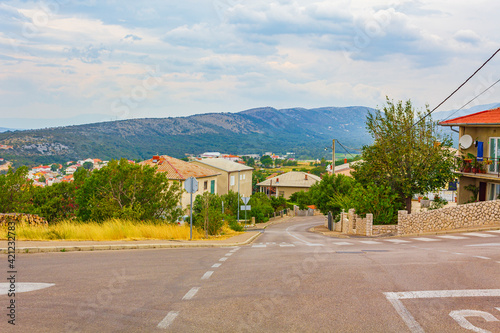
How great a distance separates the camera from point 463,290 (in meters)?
7.01

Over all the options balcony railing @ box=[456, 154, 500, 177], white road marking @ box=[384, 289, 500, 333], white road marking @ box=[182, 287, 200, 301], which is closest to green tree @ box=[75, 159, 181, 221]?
white road marking @ box=[182, 287, 200, 301]

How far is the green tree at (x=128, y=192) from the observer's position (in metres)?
21.4

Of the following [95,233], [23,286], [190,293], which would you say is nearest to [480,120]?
[95,233]

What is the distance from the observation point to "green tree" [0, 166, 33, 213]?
2317 cm

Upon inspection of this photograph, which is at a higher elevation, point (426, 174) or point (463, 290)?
point (426, 174)

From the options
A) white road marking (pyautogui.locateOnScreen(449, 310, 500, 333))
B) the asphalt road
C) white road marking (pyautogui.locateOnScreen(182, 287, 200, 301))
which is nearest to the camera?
white road marking (pyautogui.locateOnScreen(449, 310, 500, 333))

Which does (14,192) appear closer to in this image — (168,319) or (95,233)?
(95,233)

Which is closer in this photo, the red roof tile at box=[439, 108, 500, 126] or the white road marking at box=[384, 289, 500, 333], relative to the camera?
the white road marking at box=[384, 289, 500, 333]

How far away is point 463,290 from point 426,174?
22.3 meters

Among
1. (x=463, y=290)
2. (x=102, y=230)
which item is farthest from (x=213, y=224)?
(x=463, y=290)

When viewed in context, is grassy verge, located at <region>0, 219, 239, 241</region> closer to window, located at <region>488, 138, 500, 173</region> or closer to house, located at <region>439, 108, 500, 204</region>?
house, located at <region>439, 108, 500, 204</region>

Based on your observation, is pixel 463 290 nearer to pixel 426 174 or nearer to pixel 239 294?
pixel 239 294

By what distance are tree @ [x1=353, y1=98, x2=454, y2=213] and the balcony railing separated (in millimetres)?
980

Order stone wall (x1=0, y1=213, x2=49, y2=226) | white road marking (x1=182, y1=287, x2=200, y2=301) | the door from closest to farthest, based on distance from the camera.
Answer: white road marking (x1=182, y1=287, x2=200, y2=301), stone wall (x1=0, y1=213, x2=49, y2=226), the door
